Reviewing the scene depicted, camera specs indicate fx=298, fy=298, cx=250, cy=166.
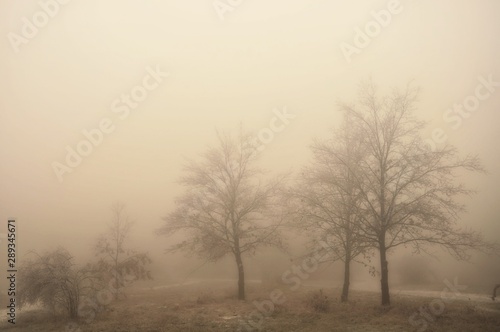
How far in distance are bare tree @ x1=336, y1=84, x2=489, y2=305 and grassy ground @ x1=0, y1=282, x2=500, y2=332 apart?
2.02 m

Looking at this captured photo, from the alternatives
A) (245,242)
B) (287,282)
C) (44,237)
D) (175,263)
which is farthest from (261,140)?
(44,237)

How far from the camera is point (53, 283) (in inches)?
658

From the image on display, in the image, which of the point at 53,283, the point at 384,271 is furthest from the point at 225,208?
the point at 53,283

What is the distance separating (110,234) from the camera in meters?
26.3

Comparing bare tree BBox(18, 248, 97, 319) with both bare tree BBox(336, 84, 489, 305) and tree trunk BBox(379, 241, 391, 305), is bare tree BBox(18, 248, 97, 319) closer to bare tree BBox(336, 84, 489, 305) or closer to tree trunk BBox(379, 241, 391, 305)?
bare tree BBox(336, 84, 489, 305)

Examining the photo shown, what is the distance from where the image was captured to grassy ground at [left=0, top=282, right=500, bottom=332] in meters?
12.6

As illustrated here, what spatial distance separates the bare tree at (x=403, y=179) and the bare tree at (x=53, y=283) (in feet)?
54.6

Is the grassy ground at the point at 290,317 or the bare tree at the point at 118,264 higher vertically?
the bare tree at the point at 118,264

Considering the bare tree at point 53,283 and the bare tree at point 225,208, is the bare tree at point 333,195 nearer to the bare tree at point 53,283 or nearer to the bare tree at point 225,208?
the bare tree at point 225,208

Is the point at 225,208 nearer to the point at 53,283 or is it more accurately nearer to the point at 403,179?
the point at 53,283

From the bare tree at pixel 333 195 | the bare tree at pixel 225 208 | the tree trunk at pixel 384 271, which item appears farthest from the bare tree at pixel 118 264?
the tree trunk at pixel 384 271

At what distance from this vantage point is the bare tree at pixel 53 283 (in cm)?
1677

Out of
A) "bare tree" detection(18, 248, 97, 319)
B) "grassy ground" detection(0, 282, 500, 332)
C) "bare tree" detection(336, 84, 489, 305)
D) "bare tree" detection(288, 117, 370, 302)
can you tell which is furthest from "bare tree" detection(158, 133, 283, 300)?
"bare tree" detection(336, 84, 489, 305)

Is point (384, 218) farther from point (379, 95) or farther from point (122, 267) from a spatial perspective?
point (122, 267)
